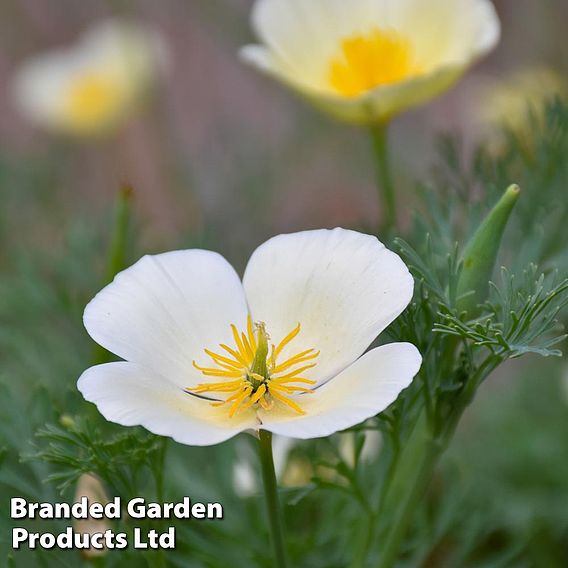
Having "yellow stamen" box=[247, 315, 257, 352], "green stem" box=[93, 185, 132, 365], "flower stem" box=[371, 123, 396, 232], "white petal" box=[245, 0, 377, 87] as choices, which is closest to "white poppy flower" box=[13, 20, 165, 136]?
"white petal" box=[245, 0, 377, 87]

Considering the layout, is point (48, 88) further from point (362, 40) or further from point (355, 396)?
point (355, 396)

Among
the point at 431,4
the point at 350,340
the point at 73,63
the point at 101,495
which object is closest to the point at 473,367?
the point at 350,340

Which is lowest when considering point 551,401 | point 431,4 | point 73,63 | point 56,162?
point 551,401

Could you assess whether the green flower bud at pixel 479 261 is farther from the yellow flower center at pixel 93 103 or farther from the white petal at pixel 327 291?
the yellow flower center at pixel 93 103

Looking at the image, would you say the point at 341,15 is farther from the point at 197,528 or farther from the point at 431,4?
the point at 197,528

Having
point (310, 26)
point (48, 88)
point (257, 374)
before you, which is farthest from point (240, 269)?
point (48, 88)

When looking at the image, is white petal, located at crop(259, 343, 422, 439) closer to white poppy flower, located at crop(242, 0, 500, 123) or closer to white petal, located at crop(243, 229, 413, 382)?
white petal, located at crop(243, 229, 413, 382)
